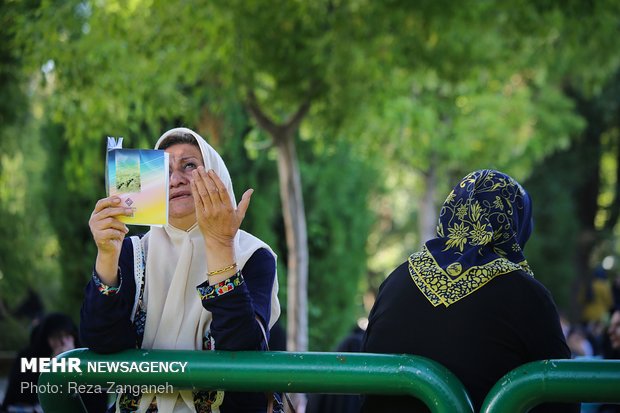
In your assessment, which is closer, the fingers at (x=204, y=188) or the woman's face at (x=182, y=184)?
the fingers at (x=204, y=188)

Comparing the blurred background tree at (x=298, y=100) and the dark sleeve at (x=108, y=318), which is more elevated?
the blurred background tree at (x=298, y=100)

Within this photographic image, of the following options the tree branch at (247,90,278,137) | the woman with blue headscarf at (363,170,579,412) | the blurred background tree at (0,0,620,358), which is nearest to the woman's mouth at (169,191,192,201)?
the woman with blue headscarf at (363,170,579,412)

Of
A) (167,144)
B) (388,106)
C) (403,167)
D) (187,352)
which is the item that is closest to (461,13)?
(388,106)

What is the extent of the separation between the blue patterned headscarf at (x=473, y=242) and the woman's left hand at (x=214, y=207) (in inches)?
26.7

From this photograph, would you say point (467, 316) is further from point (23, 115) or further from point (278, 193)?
point (23, 115)

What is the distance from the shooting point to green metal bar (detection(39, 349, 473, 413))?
94.0 inches

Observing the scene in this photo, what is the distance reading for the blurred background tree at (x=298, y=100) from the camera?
29.2 ft

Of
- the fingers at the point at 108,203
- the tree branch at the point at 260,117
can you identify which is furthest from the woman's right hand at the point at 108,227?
the tree branch at the point at 260,117

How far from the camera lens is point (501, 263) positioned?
9.80 feet

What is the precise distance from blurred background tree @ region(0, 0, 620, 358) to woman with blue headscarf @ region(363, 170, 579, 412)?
→ 19.4ft

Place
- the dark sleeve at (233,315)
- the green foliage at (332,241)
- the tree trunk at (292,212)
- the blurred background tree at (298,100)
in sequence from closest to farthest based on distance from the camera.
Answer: the dark sleeve at (233,315)
the blurred background tree at (298,100)
the tree trunk at (292,212)
the green foliage at (332,241)

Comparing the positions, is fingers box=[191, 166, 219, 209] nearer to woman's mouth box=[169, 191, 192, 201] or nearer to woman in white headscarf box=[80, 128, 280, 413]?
woman in white headscarf box=[80, 128, 280, 413]

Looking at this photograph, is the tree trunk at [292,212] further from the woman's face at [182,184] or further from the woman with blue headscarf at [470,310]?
the woman with blue headscarf at [470,310]

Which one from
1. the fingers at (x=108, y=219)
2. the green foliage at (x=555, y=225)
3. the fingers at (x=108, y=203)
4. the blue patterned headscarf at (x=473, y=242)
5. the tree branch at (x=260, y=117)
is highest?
the tree branch at (x=260, y=117)
